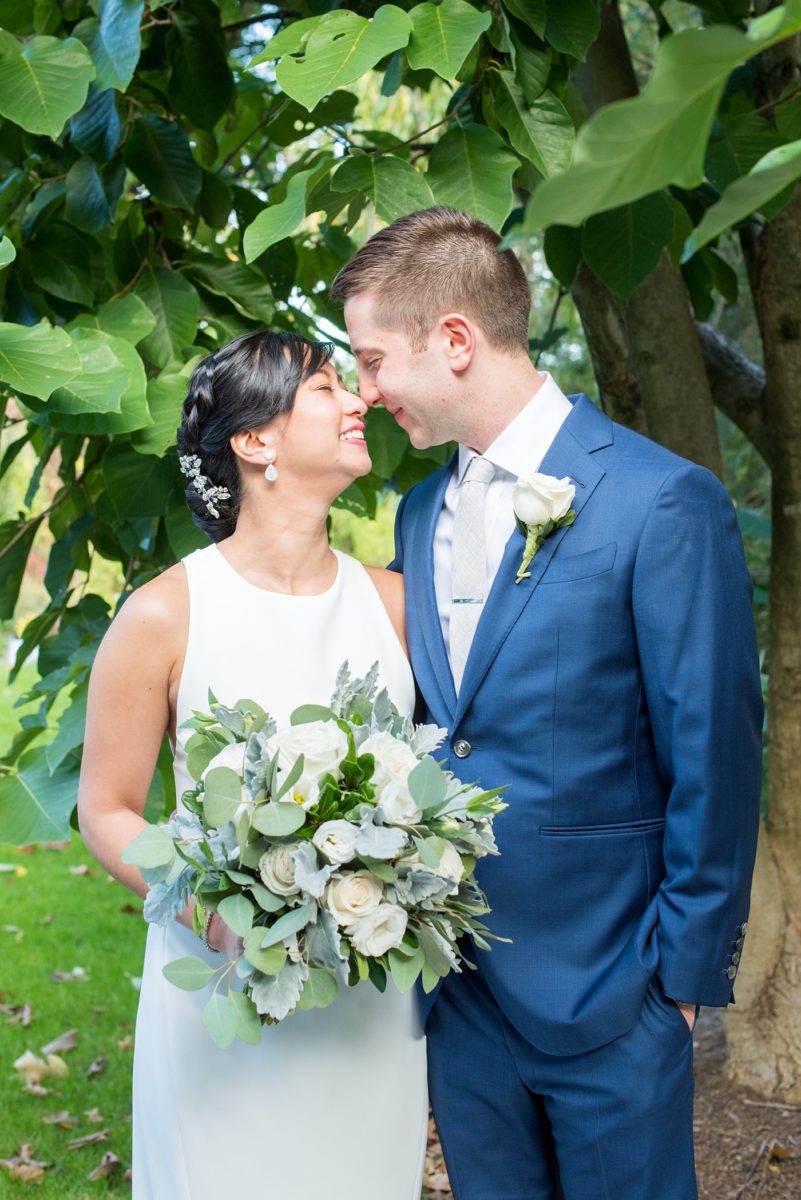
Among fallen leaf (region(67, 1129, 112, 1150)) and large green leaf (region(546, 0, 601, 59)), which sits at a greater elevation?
large green leaf (region(546, 0, 601, 59))

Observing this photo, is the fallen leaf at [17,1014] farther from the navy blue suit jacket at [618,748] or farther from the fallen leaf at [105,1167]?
the navy blue suit jacket at [618,748]

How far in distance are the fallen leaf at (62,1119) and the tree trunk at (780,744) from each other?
202 cm

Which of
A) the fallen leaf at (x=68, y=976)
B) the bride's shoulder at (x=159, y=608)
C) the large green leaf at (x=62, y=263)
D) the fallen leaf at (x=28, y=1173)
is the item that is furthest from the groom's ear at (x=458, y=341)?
the fallen leaf at (x=68, y=976)

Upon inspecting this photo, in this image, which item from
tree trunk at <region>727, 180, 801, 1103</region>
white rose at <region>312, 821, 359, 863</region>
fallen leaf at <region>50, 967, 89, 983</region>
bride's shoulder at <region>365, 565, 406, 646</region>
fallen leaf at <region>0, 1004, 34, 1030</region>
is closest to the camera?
white rose at <region>312, 821, 359, 863</region>

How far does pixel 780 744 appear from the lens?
10.8ft

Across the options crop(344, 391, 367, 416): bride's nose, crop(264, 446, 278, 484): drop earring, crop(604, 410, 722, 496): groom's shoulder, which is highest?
crop(344, 391, 367, 416): bride's nose

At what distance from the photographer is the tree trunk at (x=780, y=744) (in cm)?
307

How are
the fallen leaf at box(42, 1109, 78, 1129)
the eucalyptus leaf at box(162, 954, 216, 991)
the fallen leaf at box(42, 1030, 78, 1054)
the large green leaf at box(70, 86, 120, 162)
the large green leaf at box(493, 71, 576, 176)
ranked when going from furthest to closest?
the fallen leaf at box(42, 1030, 78, 1054) → the fallen leaf at box(42, 1109, 78, 1129) → the large green leaf at box(70, 86, 120, 162) → the large green leaf at box(493, 71, 576, 176) → the eucalyptus leaf at box(162, 954, 216, 991)

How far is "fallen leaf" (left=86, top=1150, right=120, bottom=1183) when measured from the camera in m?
3.44

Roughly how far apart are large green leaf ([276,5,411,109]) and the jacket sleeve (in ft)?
2.53

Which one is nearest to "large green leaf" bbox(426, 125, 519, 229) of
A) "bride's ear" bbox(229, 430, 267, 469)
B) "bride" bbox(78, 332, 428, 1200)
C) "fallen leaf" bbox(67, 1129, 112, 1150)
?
"bride" bbox(78, 332, 428, 1200)

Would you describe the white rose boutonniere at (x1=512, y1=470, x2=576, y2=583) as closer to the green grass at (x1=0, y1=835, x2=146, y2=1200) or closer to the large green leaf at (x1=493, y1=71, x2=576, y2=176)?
the large green leaf at (x1=493, y1=71, x2=576, y2=176)

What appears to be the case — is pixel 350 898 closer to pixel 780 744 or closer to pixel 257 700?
pixel 257 700

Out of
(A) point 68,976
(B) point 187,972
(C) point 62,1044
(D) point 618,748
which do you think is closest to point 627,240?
(D) point 618,748
